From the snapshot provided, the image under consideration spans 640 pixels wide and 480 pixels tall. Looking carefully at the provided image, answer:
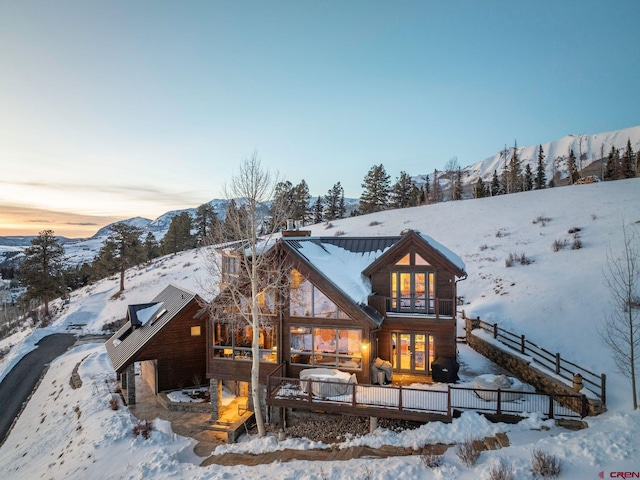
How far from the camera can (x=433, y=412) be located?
470 inches

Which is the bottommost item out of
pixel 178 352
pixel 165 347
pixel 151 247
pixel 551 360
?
pixel 178 352

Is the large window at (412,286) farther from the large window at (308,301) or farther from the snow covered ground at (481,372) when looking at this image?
the snow covered ground at (481,372)

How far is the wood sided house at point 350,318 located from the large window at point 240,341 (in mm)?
47

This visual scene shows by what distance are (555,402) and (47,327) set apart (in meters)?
48.5

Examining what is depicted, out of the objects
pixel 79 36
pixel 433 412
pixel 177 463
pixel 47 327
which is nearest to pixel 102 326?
pixel 47 327

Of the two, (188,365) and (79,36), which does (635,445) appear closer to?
(188,365)

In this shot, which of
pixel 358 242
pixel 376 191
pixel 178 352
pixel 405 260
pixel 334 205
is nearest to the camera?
pixel 405 260

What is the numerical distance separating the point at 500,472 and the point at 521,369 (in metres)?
9.24

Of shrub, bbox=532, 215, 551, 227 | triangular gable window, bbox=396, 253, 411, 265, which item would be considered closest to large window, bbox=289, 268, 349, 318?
triangular gable window, bbox=396, 253, 411, 265

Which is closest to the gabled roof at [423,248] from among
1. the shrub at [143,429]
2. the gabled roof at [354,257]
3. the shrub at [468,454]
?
the gabled roof at [354,257]

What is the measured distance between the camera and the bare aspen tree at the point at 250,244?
44.8 ft

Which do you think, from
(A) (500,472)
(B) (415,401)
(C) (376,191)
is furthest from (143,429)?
(C) (376,191)

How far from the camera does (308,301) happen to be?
15508 mm

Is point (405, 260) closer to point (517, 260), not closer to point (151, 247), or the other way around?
point (517, 260)
